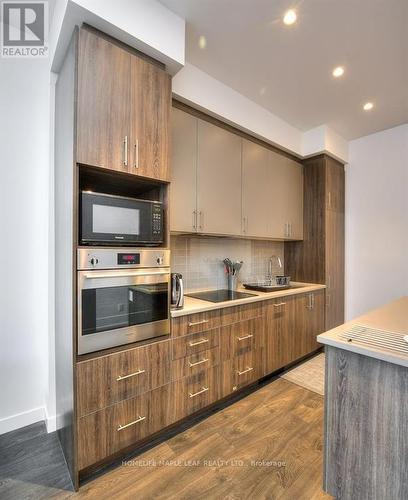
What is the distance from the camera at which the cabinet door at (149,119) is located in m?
1.53

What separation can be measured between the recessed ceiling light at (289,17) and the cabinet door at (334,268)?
2.10 meters

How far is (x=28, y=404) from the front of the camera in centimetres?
187

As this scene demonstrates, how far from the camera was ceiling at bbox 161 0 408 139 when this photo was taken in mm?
1618

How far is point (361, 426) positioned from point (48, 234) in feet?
7.12

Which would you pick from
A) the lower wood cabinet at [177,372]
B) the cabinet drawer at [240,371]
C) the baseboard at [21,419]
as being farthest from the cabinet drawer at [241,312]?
the baseboard at [21,419]

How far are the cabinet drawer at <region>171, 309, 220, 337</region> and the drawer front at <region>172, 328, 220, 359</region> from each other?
0.12ft

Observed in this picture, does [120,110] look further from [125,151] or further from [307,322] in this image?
[307,322]

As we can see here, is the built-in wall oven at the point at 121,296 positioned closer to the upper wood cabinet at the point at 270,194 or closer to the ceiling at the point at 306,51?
the upper wood cabinet at the point at 270,194

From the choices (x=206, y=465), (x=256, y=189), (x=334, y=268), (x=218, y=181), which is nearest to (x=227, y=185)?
(x=218, y=181)

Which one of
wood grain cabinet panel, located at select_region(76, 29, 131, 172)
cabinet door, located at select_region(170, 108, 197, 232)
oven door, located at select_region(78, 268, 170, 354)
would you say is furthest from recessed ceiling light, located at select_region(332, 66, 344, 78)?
oven door, located at select_region(78, 268, 170, 354)

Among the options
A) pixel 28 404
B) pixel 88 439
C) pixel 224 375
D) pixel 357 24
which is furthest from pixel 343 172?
pixel 28 404

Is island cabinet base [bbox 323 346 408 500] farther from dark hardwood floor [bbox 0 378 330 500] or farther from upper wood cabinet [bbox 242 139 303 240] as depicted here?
upper wood cabinet [bbox 242 139 303 240]

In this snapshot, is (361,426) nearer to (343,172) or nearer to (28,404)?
(28,404)

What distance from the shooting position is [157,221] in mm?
1660
